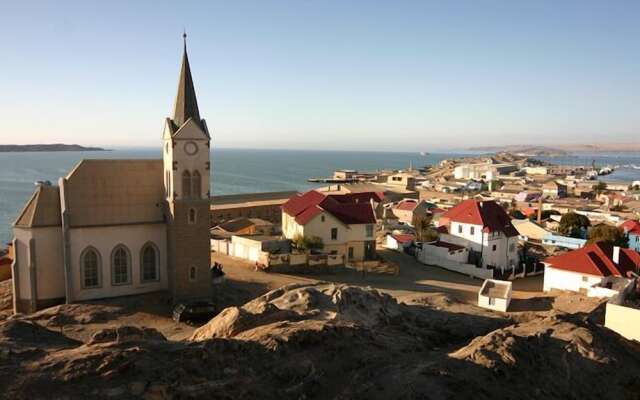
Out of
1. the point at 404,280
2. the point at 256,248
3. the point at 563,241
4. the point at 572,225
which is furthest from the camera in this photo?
the point at 572,225

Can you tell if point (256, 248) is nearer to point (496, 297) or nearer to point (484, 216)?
point (496, 297)

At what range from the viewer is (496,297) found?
31.8 meters

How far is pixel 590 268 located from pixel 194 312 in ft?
92.7

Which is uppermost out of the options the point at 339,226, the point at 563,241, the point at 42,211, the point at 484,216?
the point at 42,211

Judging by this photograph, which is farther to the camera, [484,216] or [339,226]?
[484,216]

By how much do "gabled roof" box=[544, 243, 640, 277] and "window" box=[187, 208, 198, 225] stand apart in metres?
26.7

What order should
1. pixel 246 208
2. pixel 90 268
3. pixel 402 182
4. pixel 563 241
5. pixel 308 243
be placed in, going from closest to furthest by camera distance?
pixel 90 268
pixel 308 243
pixel 563 241
pixel 246 208
pixel 402 182

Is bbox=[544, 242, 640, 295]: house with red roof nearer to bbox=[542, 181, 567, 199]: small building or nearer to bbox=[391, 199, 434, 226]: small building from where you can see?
bbox=[391, 199, 434, 226]: small building

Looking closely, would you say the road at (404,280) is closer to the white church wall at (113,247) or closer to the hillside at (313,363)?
the white church wall at (113,247)

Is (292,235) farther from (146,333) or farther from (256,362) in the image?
(256,362)

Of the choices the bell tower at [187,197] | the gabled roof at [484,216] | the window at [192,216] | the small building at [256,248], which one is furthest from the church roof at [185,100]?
the gabled roof at [484,216]

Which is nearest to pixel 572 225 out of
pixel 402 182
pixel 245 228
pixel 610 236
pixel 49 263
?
pixel 610 236

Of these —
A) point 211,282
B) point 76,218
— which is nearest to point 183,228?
point 211,282

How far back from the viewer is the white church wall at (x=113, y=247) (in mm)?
28266
